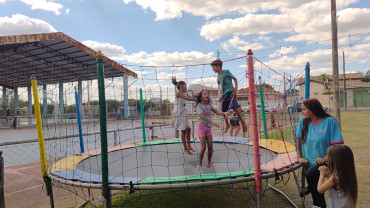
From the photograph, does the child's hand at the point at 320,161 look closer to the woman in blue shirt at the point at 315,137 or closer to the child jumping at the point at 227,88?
the woman in blue shirt at the point at 315,137

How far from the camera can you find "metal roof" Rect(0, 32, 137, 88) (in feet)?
41.5

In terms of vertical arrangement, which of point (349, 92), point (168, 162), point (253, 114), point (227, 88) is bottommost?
point (168, 162)

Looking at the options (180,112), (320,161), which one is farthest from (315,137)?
(180,112)

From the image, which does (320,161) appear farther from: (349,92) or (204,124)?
(349,92)

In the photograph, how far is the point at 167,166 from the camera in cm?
306

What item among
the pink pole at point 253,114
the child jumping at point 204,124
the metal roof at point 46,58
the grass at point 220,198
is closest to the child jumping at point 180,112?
the child jumping at point 204,124

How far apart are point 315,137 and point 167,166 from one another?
5.53 feet

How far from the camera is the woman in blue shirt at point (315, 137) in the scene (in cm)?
228

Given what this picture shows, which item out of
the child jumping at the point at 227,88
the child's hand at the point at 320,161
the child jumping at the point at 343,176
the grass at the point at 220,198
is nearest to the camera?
the child jumping at the point at 343,176

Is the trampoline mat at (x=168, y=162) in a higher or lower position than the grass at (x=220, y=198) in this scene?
higher

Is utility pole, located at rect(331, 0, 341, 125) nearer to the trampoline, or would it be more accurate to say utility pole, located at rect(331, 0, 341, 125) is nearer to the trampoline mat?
the trampoline

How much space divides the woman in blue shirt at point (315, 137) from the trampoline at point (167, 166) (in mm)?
348

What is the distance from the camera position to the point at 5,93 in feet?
90.4

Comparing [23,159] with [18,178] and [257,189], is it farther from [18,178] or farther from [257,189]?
[257,189]
